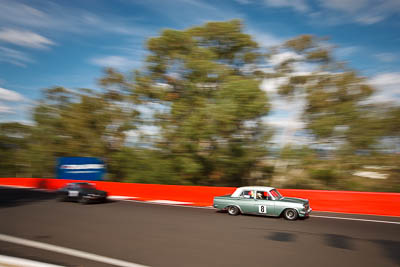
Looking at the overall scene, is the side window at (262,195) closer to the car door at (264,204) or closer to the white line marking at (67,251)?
the car door at (264,204)

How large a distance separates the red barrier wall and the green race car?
2203mm

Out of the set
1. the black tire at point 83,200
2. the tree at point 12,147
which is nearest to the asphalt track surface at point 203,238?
the black tire at point 83,200

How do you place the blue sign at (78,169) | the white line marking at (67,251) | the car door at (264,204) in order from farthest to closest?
1. the blue sign at (78,169)
2. the car door at (264,204)
3. the white line marking at (67,251)

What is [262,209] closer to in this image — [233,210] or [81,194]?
[233,210]

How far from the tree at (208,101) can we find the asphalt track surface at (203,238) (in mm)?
9404

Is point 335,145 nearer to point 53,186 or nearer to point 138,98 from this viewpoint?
point 138,98

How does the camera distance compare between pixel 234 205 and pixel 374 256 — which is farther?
pixel 234 205

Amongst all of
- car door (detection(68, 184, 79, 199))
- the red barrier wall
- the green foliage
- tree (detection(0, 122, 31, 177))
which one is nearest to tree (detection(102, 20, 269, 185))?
the green foliage

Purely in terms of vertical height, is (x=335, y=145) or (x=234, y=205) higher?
(x=335, y=145)

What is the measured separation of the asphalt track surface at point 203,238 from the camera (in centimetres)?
594

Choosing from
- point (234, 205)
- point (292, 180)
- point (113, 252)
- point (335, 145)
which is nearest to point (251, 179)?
point (292, 180)

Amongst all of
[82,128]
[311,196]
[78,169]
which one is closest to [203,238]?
[311,196]

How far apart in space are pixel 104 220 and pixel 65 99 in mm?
28375

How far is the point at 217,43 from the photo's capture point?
24.0m
